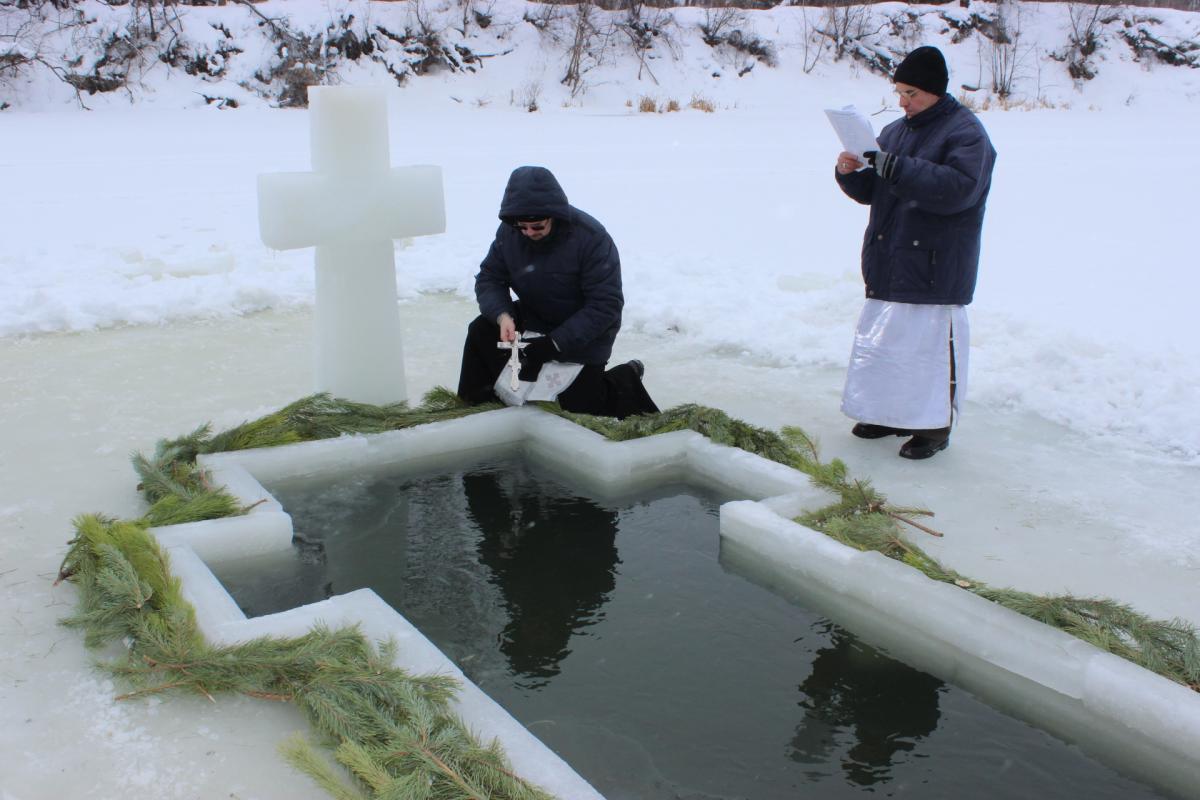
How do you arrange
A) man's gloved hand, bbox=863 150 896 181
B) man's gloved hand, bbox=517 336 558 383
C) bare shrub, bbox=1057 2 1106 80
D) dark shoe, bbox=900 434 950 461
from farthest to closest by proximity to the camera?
bare shrub, bbox=1057 2 1106 80 → man's gloved hand, bbox=517 336 558 383 → dark shoe, bbox=900 434 950 461 → man's gloved hand, bbox=863 150 896 181

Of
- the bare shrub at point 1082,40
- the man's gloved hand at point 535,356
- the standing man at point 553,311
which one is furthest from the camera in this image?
the bare shrub at point 1082,40

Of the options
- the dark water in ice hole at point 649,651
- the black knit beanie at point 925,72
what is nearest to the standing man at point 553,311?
the dark water in ice hole at point 649,651

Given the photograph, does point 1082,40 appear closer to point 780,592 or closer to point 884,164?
point 884,164

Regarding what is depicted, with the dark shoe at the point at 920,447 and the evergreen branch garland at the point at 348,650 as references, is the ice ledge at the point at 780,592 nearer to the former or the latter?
the evergreen branch garland at the point at 348,650

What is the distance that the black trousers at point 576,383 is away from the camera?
453 cm

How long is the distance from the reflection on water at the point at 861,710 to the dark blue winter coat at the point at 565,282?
6.06 feet

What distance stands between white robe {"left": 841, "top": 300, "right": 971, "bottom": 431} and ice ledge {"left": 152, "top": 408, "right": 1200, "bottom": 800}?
566 millimetres

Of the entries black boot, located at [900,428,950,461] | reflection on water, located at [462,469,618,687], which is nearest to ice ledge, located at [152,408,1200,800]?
reflection on water, located at [462,469,618,687]

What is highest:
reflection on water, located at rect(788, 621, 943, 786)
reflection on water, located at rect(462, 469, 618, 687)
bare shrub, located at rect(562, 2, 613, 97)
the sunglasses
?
bare shrub, located at rect(562, 2, 613, 97)

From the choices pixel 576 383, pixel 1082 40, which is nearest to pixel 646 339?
pixel 576 383

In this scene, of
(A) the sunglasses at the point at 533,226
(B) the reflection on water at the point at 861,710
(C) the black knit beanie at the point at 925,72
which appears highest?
(C) the black knit beanie at the point at 925,72

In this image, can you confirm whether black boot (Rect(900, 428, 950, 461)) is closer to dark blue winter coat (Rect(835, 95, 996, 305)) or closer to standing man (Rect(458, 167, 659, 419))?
dark blue winter coat (Rect(835, 95, 996, 305))

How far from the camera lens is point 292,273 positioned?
7.13 m

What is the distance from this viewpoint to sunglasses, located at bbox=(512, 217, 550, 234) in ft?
13.8
